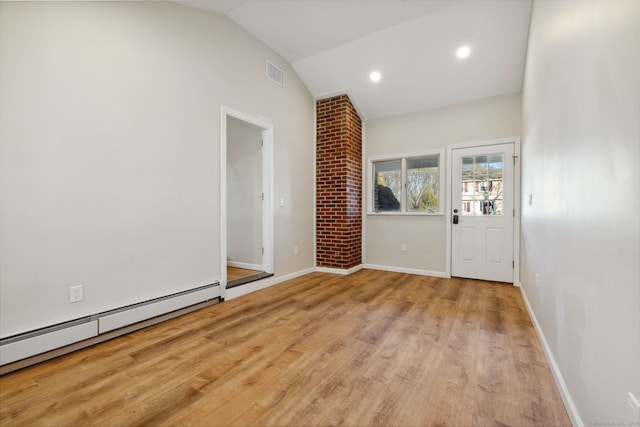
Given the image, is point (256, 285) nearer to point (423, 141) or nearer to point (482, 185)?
point (423, 141)

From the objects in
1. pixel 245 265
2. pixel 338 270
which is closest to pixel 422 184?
pixel 338 270

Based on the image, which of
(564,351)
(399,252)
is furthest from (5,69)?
(399,252)

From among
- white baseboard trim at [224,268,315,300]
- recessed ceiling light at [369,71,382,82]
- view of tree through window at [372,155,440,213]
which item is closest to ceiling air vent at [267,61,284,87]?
recessed ceiling light at [369,71,382,82]

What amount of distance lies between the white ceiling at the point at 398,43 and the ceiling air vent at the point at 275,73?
0.78 ft

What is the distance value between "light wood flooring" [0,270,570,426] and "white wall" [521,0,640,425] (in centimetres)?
34

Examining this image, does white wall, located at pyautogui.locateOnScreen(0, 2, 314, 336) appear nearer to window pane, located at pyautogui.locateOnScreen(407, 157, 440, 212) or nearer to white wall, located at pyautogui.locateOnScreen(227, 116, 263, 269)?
white wall, located at pyautogui.locateOnScreen(227, 116, 263, 269)

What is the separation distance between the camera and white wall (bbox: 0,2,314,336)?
177cm

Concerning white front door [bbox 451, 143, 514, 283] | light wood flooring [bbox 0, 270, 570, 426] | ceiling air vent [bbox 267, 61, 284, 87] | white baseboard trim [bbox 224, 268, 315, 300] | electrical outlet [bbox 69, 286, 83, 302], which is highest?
ceiling air vent [bbox 267, 61, 284, 87]

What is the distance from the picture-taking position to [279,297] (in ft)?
10.4

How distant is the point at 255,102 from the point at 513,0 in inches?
116

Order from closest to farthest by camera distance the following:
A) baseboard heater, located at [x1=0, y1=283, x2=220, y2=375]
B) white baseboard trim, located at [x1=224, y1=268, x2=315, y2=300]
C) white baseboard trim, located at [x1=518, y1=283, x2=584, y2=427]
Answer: white baseboard trim, located at [x1=518, y1=283, x2=584, y2=427]
baseboard heater, located at [x1=0, y1=283, x2=220, y2=375]
white baseboard trim, located at [x1=224, y1=268, x2=315, y2=300]

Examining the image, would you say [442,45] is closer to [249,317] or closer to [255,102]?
[255,102]

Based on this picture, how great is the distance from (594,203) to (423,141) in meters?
3.47

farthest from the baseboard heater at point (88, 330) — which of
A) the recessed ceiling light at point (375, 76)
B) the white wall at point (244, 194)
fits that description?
the recessed ceiling light at point (375, 76)
